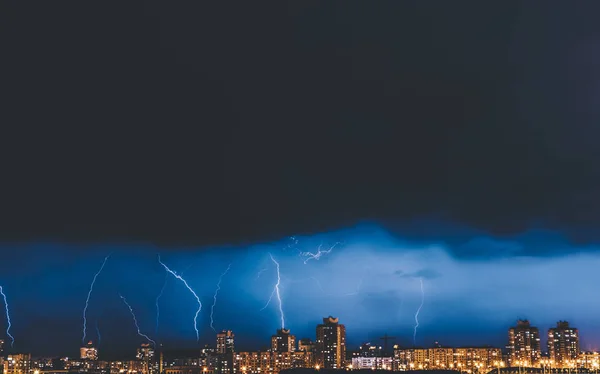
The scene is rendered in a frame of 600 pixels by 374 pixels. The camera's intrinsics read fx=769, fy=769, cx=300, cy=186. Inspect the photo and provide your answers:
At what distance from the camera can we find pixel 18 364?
4636 inches

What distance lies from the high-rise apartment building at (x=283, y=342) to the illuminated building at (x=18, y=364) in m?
37.9

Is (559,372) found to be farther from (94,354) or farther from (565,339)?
(94,354)

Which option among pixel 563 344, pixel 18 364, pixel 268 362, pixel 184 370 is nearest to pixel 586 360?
pixel 563 344

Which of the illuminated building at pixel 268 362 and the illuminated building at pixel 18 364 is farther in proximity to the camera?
the illuminated building at pixel 268 362

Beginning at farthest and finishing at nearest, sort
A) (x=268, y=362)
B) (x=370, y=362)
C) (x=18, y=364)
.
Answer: (x=370, y=362) → (x=18, y=364) → (x=268, y=362)

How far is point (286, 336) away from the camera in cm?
12406

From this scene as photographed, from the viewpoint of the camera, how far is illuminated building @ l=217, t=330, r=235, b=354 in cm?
12769

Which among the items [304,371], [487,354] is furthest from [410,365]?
[304,371]

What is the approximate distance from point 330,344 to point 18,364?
47.9 m

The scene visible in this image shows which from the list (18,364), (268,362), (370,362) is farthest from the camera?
(370,362)

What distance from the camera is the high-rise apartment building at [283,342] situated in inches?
4833

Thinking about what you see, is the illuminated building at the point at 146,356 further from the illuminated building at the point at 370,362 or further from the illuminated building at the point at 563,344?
the illuminated building at the point at 563,344

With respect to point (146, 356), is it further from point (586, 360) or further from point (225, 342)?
point (586, 360)

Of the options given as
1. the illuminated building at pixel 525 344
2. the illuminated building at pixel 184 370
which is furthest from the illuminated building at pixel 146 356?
the illuminated building at pixel 525 344
